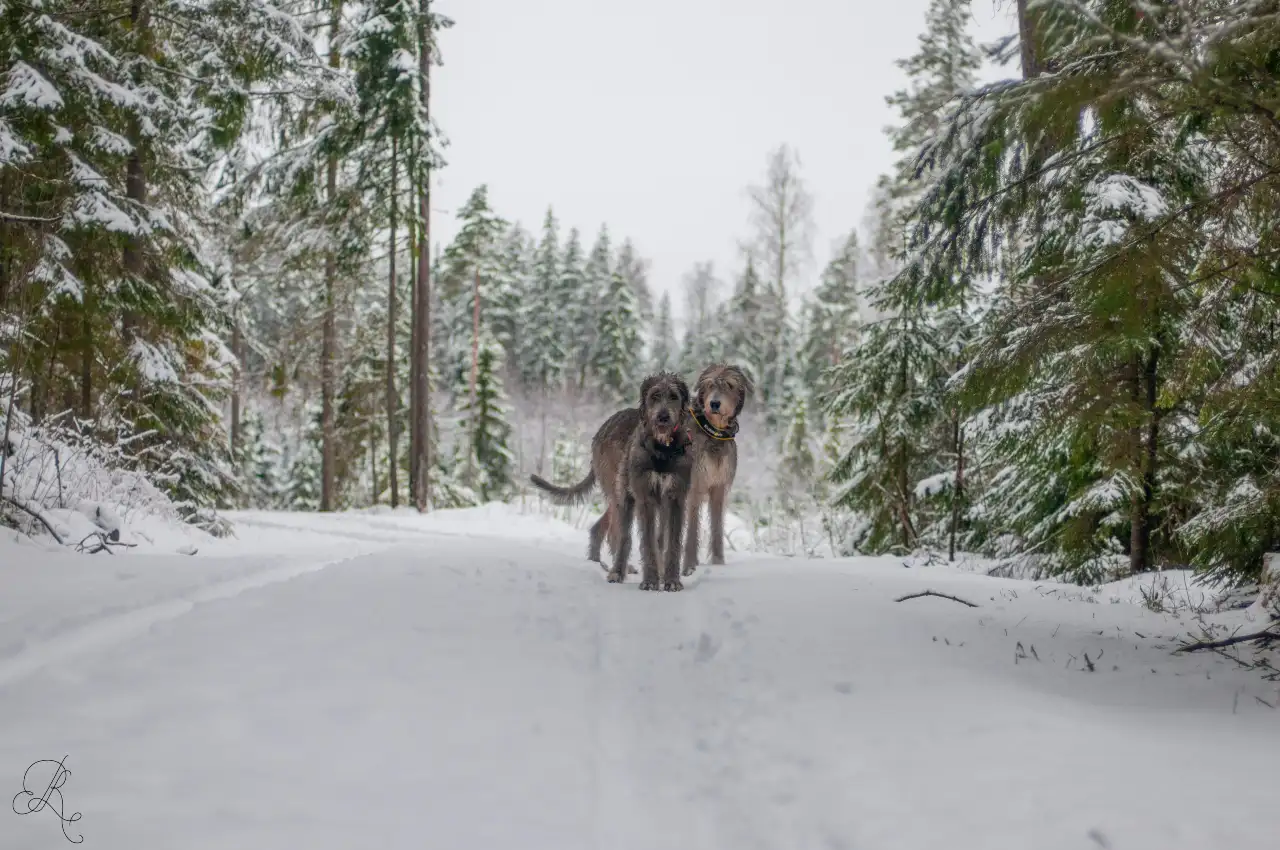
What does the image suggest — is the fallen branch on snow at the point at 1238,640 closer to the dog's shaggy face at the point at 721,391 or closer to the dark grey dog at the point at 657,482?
the dark grey dog at the point at 657,482

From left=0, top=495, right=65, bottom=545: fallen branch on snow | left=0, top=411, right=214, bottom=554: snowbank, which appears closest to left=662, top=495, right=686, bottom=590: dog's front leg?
left=0, top=411, right=214, bottom=554: snowbank

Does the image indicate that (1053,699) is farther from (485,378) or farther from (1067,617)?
(485,378)

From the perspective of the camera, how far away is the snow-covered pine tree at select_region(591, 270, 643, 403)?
45906mm

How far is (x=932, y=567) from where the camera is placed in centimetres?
707

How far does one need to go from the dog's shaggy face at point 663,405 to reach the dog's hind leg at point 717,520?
5.29 ft

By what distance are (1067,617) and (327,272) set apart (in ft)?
63.5

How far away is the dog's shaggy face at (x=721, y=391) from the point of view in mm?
6773

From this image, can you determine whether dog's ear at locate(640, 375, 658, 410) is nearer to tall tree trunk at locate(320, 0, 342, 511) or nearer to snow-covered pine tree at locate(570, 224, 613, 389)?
tall tree trunk at locate(320, 0, 342, 511)

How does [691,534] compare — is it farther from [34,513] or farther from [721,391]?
[34,513]

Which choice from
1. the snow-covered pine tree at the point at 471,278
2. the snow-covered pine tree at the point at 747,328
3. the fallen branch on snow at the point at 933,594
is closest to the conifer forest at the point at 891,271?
the fallen branch on snow at the point at 933,594

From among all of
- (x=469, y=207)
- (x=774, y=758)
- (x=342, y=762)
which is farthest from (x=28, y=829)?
(x=469, y=207)

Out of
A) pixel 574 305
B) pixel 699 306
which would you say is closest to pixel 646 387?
pixel 574 305

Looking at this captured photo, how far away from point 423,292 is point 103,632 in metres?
15.0

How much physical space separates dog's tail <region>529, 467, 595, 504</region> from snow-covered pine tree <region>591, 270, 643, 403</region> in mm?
37061
